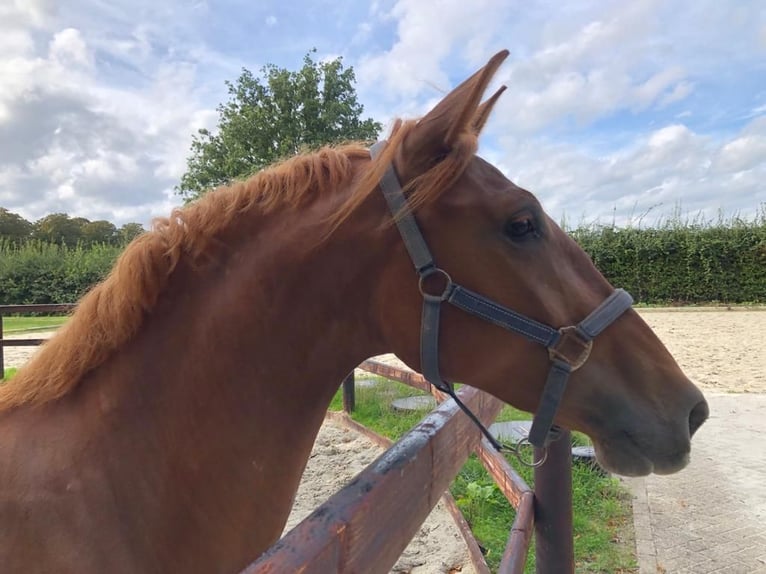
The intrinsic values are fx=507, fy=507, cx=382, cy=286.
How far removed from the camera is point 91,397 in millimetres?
1467

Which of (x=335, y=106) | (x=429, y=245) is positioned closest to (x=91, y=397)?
(x=429, y=245)

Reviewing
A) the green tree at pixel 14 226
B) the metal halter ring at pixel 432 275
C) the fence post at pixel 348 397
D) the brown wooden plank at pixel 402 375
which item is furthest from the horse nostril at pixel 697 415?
the green tree at pixel 14 226

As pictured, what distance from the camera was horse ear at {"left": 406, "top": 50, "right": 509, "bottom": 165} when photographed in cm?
138

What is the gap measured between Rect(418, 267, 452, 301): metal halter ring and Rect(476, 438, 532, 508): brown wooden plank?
1.08m

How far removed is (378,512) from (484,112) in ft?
4.47

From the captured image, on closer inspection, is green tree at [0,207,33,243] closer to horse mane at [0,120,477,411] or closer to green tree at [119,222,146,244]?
green tree at [119,222,146,244]

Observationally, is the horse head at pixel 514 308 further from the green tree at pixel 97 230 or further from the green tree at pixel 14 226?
the green tree at pixel 14 226

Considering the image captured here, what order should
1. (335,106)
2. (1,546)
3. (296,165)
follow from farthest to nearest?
(335,106) → (296,165) → (1,546)

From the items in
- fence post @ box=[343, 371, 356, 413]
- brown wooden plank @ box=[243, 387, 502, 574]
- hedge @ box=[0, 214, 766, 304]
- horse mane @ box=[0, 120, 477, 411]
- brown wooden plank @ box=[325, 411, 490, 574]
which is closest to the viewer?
brown wooden plank @ box=[243, 387, 502, 574]

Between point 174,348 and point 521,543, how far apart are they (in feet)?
4.15

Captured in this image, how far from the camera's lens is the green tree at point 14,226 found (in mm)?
50312

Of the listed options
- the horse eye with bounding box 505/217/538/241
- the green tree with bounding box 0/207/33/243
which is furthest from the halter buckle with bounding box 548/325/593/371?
the green tree with bounding box 0/207/33/243

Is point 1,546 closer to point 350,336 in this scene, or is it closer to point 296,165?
point 350,336

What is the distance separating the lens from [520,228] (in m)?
1.44
